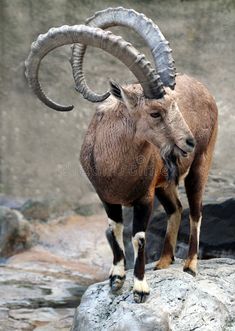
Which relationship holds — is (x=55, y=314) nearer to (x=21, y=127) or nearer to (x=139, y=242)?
(x=139, y=242)

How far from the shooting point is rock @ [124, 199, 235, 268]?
8.09 m

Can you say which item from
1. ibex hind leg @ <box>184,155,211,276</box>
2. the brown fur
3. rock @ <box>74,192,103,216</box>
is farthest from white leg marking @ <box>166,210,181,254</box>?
rock @ <box>74,192,103,216</box>

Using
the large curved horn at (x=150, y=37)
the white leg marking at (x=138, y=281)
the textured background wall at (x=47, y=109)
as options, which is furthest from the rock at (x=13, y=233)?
the large curved horn at (x=150, y=37)

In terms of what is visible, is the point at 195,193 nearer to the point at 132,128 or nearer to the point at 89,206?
the point at 132,128

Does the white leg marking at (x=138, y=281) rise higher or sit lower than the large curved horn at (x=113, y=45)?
lower

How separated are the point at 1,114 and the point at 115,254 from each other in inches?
271

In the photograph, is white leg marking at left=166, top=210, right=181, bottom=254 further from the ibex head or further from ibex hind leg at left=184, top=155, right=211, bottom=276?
the ibex head

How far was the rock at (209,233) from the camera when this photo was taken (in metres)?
8.09

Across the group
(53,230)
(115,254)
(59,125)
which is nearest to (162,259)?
(115,254)

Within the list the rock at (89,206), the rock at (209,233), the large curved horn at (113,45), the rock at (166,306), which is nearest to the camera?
the large curved horn at (113,45)

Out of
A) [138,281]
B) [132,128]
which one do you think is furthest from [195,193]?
Result: [132,128]

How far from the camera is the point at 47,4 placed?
12297mm

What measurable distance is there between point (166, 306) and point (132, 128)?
135 centimetres

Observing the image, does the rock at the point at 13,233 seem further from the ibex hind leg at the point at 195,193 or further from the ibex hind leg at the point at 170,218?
the ibex hind leg at the point at 195,193
